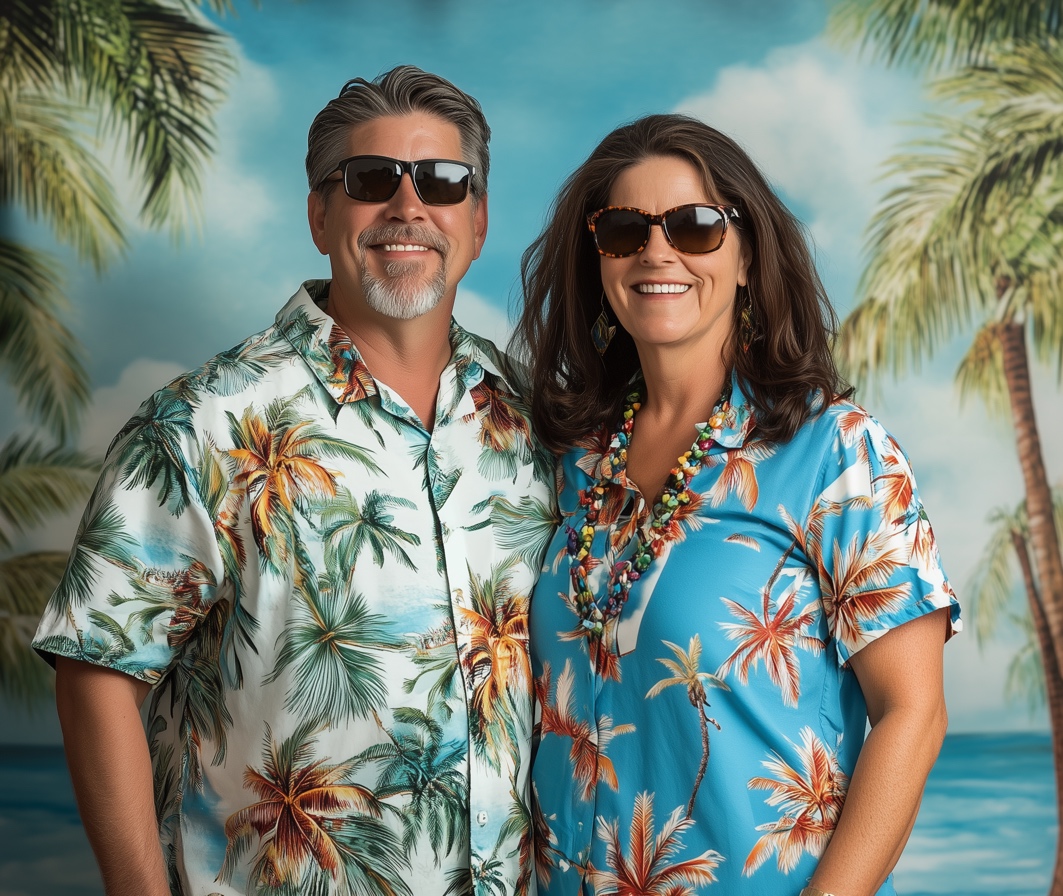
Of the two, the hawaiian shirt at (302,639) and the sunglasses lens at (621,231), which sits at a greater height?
the sunglasses lens at (621,231)

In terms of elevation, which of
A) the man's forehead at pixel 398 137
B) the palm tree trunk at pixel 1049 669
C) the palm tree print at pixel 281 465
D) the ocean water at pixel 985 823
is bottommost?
the ocean water at pixel 985 823

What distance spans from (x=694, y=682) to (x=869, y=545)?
37 cm

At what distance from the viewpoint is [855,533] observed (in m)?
1.81

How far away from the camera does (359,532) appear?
202 cm

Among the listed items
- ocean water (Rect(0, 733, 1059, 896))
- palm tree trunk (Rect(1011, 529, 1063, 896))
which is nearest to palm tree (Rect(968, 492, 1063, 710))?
palm tree trunk (Rect(1011, 529, 1063, 896))

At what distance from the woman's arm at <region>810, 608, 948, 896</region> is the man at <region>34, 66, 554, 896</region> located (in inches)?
23.6

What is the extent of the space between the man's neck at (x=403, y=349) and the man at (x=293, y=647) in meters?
0.10

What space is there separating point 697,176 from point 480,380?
0.60m

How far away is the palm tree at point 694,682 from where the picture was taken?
1.84 m

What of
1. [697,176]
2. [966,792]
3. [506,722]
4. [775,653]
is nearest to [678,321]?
[697,176]

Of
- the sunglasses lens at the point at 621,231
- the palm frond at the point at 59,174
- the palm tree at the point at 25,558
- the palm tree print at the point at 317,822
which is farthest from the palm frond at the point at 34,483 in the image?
the sunglasses lens at the point at 621,231

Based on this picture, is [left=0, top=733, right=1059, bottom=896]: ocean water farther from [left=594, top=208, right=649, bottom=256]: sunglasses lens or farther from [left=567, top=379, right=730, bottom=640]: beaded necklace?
[left=594, top=208, right=649, bottom=256]: sunglasses lens

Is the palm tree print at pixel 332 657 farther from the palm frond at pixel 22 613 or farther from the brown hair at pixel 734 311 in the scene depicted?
the palm frond at pixel 22 613

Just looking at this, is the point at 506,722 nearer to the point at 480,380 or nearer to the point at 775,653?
the point at 775,653
